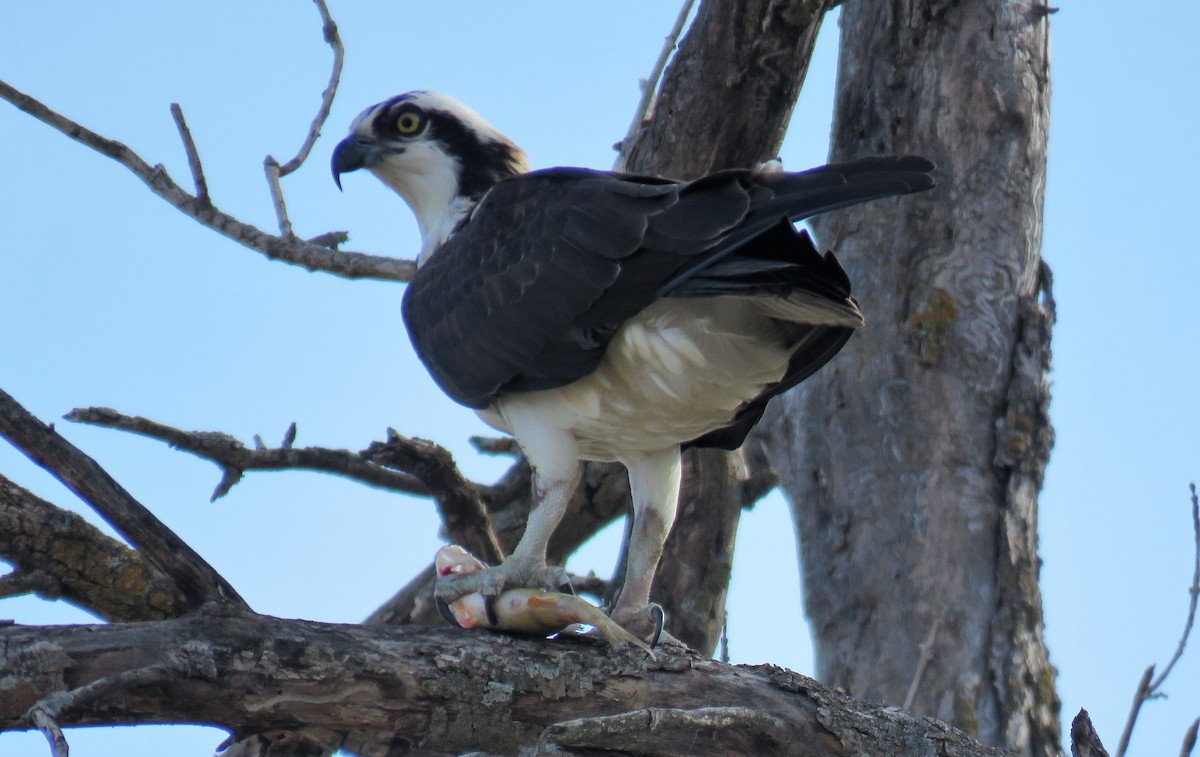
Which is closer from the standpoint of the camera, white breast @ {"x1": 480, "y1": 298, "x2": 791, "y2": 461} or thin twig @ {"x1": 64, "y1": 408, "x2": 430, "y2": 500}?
white breast @ {"x1": 480, "y1": 298, "x2": 791, "y2": 461}

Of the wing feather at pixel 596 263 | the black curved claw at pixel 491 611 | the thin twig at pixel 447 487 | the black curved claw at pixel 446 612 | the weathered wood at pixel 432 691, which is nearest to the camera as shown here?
the weathered wood at pixel 432 691

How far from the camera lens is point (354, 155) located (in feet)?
17.7

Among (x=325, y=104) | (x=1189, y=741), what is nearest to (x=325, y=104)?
(x=325, y=104)

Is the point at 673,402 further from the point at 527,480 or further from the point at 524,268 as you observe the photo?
the point at 527,480

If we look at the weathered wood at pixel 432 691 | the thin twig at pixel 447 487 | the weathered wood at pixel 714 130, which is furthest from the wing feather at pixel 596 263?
the weathered wood at pixel 432 691

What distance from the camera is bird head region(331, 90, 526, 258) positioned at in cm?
530

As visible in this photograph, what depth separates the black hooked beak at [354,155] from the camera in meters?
5.39

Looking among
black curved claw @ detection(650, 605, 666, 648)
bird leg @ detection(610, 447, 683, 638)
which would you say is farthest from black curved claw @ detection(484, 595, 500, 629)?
bird leg @ detection(610, 447, 683, 638)

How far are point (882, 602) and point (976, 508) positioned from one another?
0.52 meters

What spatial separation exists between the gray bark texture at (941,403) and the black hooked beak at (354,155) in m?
1.99

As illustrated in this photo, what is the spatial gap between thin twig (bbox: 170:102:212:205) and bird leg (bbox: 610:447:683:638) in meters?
1.90

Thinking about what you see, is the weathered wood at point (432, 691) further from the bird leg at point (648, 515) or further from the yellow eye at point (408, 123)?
the yellow eye at point (408, 123)

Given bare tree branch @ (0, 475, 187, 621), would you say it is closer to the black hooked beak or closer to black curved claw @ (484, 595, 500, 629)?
black curved claw @ (484, 595, 500, 629)

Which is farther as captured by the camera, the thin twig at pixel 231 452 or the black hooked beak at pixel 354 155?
the black hooked beak at pixel 354 155
